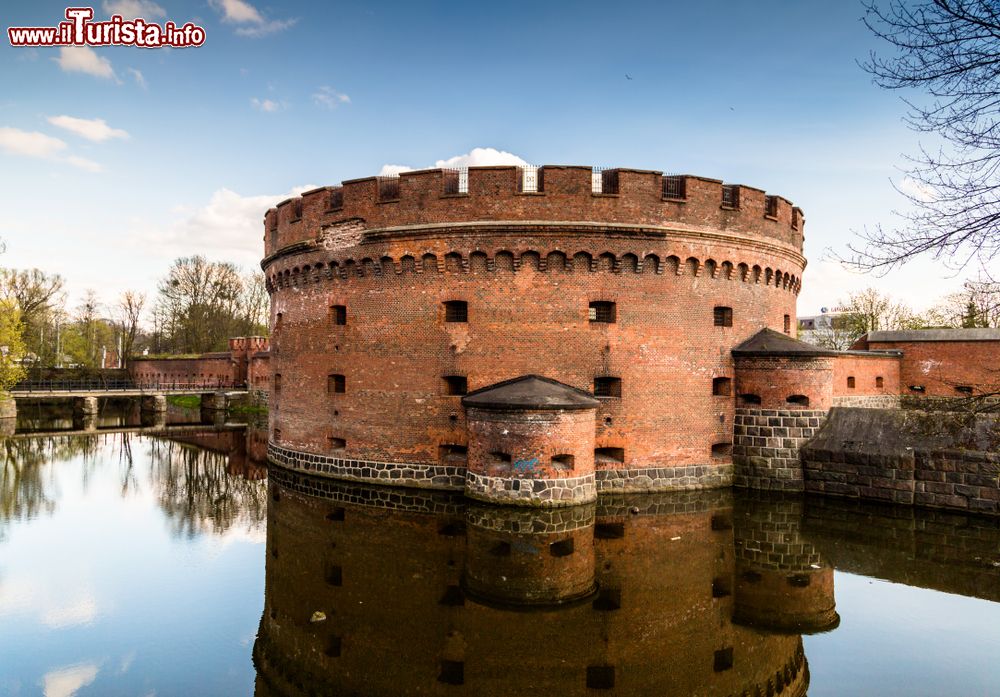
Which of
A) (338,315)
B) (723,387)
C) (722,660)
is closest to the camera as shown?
(722,660)

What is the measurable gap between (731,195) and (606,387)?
16.9 ft

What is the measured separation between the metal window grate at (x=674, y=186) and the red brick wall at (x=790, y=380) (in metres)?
3.89

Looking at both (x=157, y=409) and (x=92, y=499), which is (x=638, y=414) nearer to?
(x=92, y=499)

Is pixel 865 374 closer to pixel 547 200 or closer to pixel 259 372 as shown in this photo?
pixel 547 200

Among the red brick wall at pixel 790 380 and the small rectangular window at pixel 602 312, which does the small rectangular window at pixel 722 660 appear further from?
the red brick wall at pixel 790 380

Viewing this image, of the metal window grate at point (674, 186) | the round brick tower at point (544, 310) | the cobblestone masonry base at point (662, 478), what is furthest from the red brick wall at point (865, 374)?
the metal window grate at point (674, 186)

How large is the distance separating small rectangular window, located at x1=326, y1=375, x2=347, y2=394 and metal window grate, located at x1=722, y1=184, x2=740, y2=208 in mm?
9332

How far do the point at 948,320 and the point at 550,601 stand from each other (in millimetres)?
39852

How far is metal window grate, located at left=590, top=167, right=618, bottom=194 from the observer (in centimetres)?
1203

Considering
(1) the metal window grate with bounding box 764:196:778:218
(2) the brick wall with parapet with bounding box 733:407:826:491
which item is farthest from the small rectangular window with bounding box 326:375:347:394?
(1) the metal window grate with bounding box 764:196:778:218

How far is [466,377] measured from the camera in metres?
12.0

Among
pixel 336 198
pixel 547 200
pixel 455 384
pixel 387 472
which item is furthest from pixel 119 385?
pixel 547 200

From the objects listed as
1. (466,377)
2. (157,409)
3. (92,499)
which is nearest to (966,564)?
(466,377)

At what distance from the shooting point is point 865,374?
19109 mm
